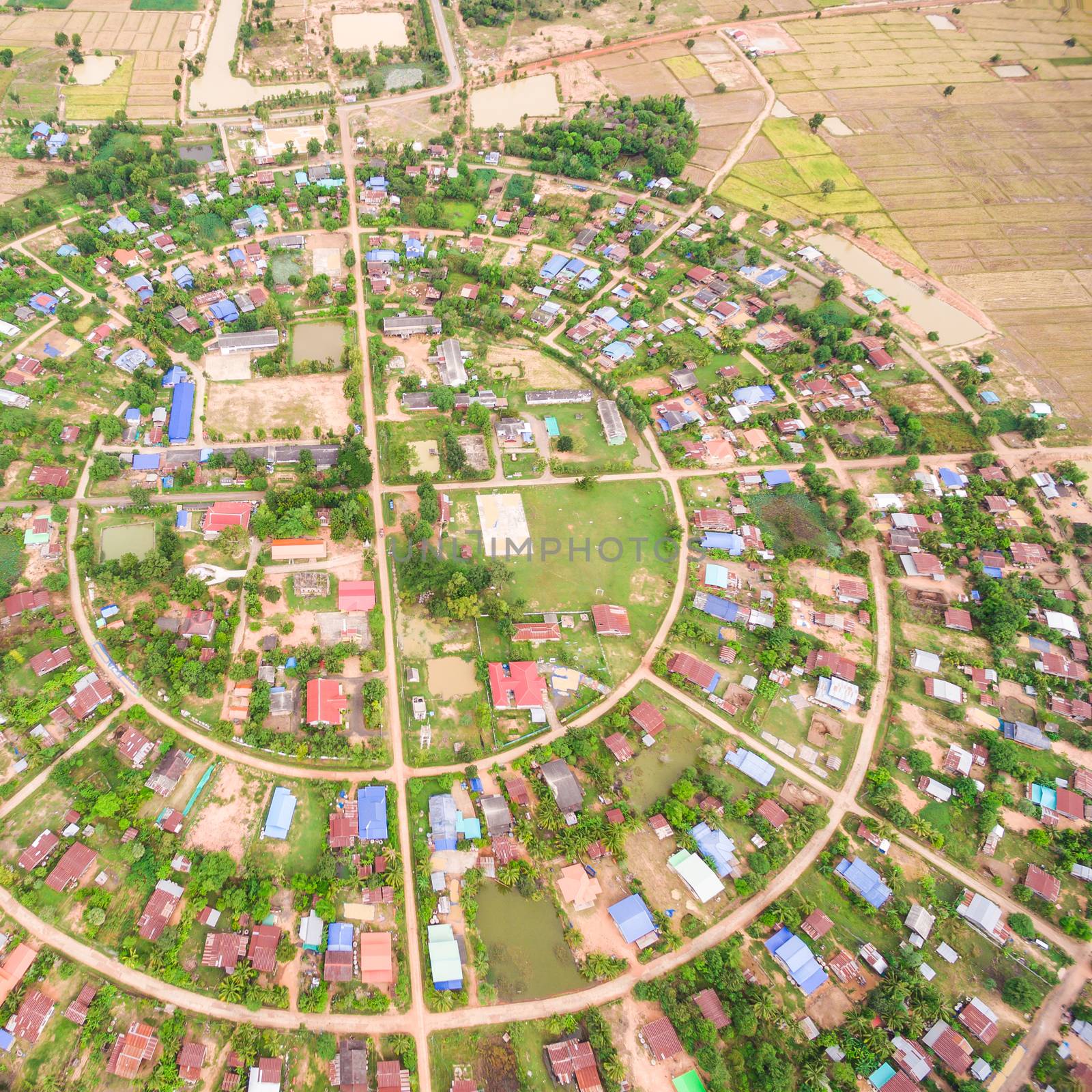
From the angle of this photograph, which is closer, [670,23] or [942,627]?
[942,627]

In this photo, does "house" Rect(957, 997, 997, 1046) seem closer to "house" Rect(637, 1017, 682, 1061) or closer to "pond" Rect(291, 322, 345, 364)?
"house" Rect(637, 1017, 682, 1061)

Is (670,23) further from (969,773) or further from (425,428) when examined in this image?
(969,773)

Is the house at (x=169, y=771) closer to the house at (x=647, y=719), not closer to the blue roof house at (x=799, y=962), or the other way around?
the house at (x=647, y=719)

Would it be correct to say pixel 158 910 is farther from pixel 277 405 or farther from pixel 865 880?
pixel 865 880

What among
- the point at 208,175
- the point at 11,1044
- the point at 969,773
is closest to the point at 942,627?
the point at 969,773

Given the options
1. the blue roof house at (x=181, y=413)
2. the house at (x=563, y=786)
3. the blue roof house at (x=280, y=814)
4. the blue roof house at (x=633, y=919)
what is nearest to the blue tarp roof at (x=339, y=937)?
the blue roof house at (x=280, y=814)

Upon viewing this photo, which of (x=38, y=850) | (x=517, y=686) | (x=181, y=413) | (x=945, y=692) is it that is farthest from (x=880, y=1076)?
(x=181, y=413)

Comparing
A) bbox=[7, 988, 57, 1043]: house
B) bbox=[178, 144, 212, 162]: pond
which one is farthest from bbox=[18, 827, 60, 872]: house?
bbox=[178, 144, 212, 162]: pond
